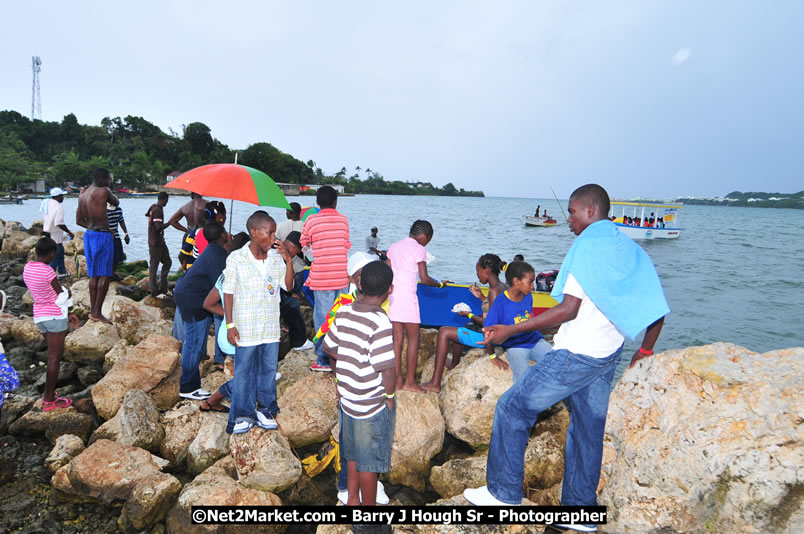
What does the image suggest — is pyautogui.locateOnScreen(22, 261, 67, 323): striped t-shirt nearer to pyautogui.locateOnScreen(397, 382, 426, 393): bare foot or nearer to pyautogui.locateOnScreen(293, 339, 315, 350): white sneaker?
pyautogui.locateOnScreen(293, 339, 315, 350): white sneaker

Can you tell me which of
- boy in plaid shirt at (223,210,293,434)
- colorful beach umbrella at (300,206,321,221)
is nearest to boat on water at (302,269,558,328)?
colorful beach umbrella at (300,206,321,221)

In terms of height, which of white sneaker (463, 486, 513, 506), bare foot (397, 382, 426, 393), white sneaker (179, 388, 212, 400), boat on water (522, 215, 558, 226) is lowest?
white sneaker (179, 388, 212, 400)

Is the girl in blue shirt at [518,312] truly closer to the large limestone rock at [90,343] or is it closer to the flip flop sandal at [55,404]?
the flip flop sandal at [55,404]

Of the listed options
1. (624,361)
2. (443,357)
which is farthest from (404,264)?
(624,361)

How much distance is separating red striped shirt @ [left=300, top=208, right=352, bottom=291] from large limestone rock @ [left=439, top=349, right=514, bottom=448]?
1.76 m

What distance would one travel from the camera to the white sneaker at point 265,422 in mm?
4258

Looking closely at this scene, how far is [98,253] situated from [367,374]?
19.5 feet

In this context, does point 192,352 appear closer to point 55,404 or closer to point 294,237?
point 55,404

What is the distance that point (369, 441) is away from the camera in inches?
123

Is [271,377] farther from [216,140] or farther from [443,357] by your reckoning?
[216,140]

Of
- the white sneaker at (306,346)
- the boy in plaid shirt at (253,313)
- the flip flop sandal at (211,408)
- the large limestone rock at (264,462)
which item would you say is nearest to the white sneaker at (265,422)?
the boy in plaid shirt at (253,313)

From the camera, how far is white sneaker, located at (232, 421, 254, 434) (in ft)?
13.6

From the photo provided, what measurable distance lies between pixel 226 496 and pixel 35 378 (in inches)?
176

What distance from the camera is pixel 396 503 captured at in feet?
12.6
